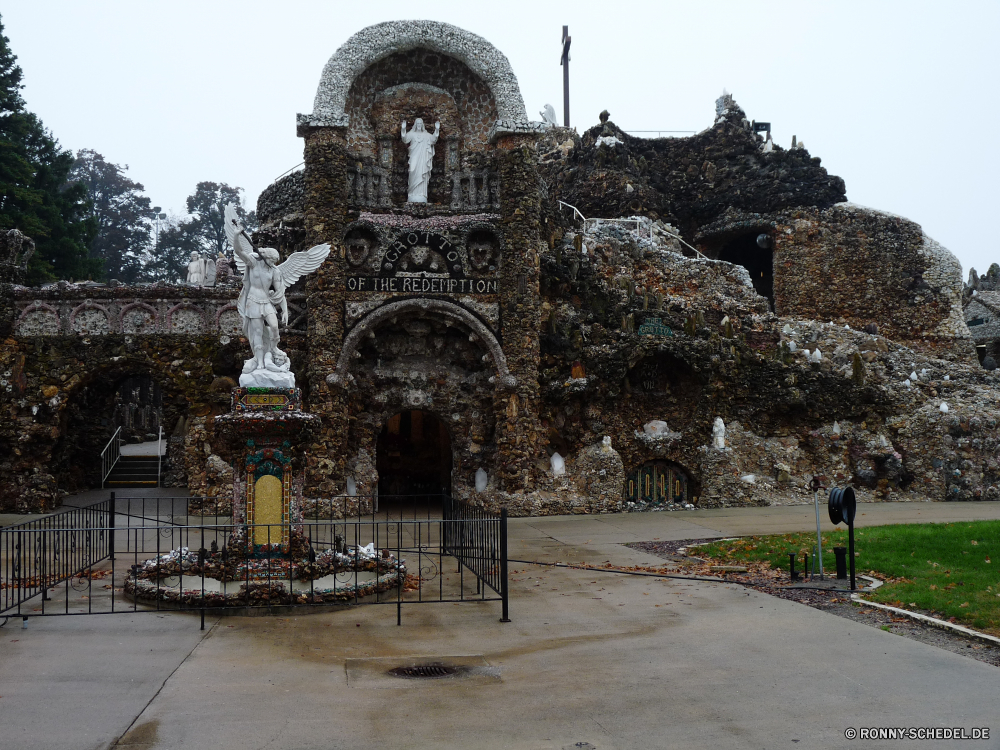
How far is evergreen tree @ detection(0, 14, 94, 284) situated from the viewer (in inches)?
1286

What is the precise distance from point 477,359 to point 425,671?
1464 cm

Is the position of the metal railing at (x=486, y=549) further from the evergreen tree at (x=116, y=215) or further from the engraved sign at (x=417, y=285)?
the evergreen tree at (x=116, y=215)

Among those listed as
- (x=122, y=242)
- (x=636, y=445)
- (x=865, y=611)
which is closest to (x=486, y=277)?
(x=636, y=445)

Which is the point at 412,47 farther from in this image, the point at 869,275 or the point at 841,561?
the point at 869,275

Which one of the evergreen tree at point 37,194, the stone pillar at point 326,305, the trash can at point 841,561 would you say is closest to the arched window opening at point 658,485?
the stone pillar at point 326,305

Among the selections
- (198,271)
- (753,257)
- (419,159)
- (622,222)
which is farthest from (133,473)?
(753,257)

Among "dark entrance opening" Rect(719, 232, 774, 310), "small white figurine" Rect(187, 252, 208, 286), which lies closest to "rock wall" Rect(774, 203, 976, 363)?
"dark entrance opening" Rect(719, 232, 774, 310)

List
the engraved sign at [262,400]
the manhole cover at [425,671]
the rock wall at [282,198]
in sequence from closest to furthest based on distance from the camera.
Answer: the manhole cover at [425,671] → the engraved sign at [262,400] → the rock wall at [282,198]

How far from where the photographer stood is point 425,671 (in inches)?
313

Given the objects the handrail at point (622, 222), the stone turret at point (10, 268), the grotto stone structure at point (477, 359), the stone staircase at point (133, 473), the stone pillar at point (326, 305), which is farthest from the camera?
the handrail at point (622, 222)

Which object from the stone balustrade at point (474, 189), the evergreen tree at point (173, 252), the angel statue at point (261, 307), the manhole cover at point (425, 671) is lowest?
the manhole cover at point (425, 671)

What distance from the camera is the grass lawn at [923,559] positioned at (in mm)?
9844

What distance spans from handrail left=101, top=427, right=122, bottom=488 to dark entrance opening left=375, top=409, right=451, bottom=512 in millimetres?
8207

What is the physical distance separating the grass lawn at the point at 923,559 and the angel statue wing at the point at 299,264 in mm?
8239
